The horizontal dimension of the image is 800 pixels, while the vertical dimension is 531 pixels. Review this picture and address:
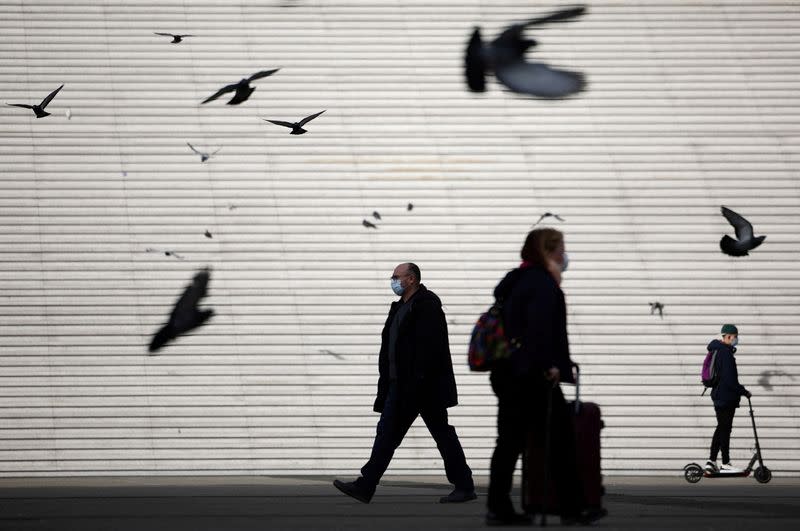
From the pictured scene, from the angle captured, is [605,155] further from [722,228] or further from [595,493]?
[595,493]

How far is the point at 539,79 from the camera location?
18094mm

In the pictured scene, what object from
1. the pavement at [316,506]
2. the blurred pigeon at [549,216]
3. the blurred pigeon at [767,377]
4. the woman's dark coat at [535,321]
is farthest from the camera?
the blurred pigeon at [549,216]

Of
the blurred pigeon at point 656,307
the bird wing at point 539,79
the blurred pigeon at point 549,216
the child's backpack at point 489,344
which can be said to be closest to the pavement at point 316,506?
the child's backpack at point 489,344

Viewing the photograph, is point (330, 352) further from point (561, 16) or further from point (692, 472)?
point (561, 16)

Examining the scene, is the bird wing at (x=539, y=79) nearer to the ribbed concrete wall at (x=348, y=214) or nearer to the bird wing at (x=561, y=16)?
the ribbed concrete wall at (x=348, y=214)

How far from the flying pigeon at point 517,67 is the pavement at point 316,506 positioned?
733 centimetres

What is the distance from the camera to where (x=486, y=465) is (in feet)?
43.8

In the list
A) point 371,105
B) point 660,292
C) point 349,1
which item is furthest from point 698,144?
point 349,1

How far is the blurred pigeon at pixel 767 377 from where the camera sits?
1422cm

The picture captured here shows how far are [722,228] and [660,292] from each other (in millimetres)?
1388

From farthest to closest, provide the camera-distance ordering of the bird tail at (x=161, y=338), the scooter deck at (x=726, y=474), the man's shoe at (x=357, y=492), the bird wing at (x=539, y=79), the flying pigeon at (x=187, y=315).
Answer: the bird wing at (x=539, y=79), the flying pigeon at (x=187, y=315), the bird tail at (x=161, y=338), the scooter deck at (x=726, y=474), the man's shoe at (x=357, y=492)

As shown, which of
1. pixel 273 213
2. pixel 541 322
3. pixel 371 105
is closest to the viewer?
pixel 541 322

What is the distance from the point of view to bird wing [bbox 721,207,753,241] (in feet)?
51.0

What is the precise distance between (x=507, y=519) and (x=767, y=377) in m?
8.37
